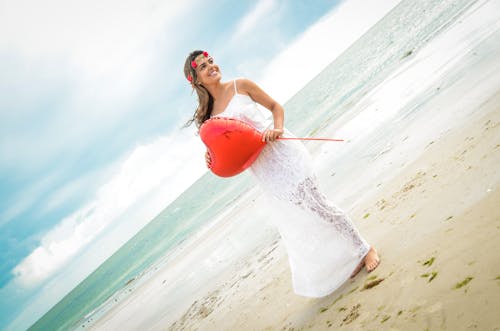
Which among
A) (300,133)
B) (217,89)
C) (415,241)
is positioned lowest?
(415,241)

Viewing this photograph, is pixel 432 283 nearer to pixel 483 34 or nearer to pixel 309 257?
pixel 309 257

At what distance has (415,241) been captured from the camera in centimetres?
274

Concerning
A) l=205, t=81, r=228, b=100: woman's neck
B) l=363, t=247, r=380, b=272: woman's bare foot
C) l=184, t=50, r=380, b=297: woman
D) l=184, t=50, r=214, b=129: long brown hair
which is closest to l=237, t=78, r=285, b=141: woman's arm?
l=184, t=50, r=380, b=297: woman

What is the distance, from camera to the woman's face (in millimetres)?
2914

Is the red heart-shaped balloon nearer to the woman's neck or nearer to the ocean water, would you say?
the woman's neck

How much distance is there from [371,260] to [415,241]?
0.37 m

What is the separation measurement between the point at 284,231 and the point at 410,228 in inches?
44.2

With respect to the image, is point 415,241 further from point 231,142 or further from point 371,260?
point 231,142

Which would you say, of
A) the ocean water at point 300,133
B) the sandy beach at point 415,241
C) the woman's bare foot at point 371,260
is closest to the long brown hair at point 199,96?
the sandy beach at point 415,241

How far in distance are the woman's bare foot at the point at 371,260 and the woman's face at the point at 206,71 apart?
1928 millimetres

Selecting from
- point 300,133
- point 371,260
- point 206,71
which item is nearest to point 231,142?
point 206,71

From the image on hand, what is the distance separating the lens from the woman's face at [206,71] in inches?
115

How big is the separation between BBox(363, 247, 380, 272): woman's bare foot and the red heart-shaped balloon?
1239 millimetres

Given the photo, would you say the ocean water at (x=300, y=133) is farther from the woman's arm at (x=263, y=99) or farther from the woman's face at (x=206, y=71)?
the woman's face at (x=206, y=71)
